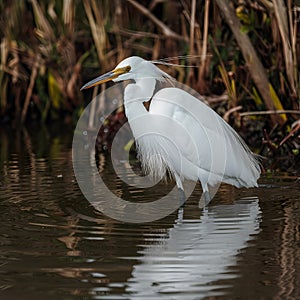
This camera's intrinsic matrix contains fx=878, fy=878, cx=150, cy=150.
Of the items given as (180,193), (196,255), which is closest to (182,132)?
(180,193)

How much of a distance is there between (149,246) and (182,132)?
1.55 m

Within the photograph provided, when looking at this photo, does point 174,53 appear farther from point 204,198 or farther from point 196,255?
point 196,255

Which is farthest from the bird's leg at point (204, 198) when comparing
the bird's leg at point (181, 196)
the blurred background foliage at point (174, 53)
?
the blurred background foliage at point (174, 53)

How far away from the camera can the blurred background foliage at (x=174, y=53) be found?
660cm

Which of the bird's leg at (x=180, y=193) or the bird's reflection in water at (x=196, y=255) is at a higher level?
the bird's reflection in water at (x=196, y=255)

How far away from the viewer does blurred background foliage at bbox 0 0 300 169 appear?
6.60 metres

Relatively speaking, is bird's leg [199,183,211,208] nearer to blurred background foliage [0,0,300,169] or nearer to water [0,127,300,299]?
water [0,127,300,299]

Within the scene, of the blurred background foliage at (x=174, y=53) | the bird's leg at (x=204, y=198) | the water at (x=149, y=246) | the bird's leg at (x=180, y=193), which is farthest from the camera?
the blurred background foliage at (x=174, y=53)

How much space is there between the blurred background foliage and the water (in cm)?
108

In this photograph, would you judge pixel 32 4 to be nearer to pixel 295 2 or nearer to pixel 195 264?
pixel 295 2

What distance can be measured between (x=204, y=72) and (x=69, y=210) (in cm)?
324

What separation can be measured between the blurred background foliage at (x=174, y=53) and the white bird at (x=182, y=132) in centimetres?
91

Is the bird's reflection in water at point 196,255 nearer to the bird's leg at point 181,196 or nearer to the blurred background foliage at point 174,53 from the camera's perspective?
the bird's leg at point 181,196

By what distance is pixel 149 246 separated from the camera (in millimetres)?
3971
